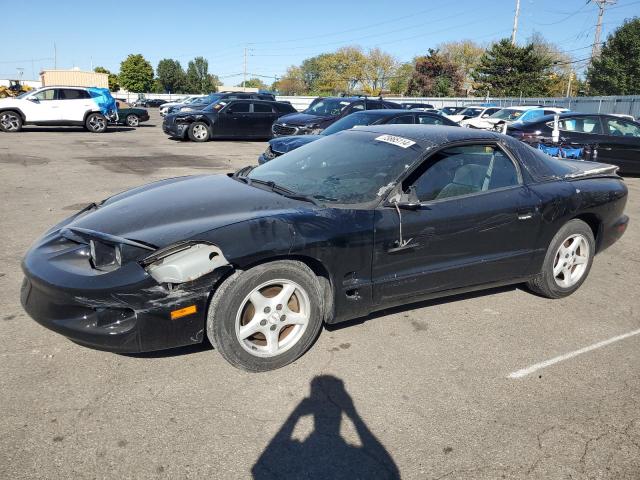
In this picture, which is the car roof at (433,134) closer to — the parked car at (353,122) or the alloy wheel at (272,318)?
the alloy wheel at (272,318)

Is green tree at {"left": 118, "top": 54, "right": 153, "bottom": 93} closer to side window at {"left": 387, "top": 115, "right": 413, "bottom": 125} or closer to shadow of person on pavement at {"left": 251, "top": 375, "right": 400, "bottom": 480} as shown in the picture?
side window at {"left": 387, "top": 115, "right": 413, "bottom": 125}

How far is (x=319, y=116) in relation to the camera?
14.5 metres

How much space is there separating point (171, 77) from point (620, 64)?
264 ft

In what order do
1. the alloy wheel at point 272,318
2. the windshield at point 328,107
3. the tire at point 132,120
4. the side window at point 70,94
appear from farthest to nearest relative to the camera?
the tire at point 132,120 → the side window at point 70,94 → the windshield at point 328,107 → the alloy wheel at point 272,318

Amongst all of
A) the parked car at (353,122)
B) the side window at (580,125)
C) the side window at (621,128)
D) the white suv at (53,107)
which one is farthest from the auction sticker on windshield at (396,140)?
the white suv at (53,107)

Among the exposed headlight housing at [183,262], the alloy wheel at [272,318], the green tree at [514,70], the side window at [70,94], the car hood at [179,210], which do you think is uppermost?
the green tree at [514,70]

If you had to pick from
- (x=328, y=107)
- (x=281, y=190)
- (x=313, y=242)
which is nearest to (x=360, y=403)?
(x=313, y=242)

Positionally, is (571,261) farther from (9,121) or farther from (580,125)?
(9,121)

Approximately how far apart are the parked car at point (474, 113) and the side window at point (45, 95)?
15.5 m

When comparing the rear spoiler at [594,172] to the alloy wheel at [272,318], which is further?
the rear spoiler at [594,172]

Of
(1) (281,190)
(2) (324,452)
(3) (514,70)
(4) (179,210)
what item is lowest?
(2) (324,452)

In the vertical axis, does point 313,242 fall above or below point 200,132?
below

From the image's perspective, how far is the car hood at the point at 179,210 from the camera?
3049mm

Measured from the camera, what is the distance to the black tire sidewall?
4340 mm
